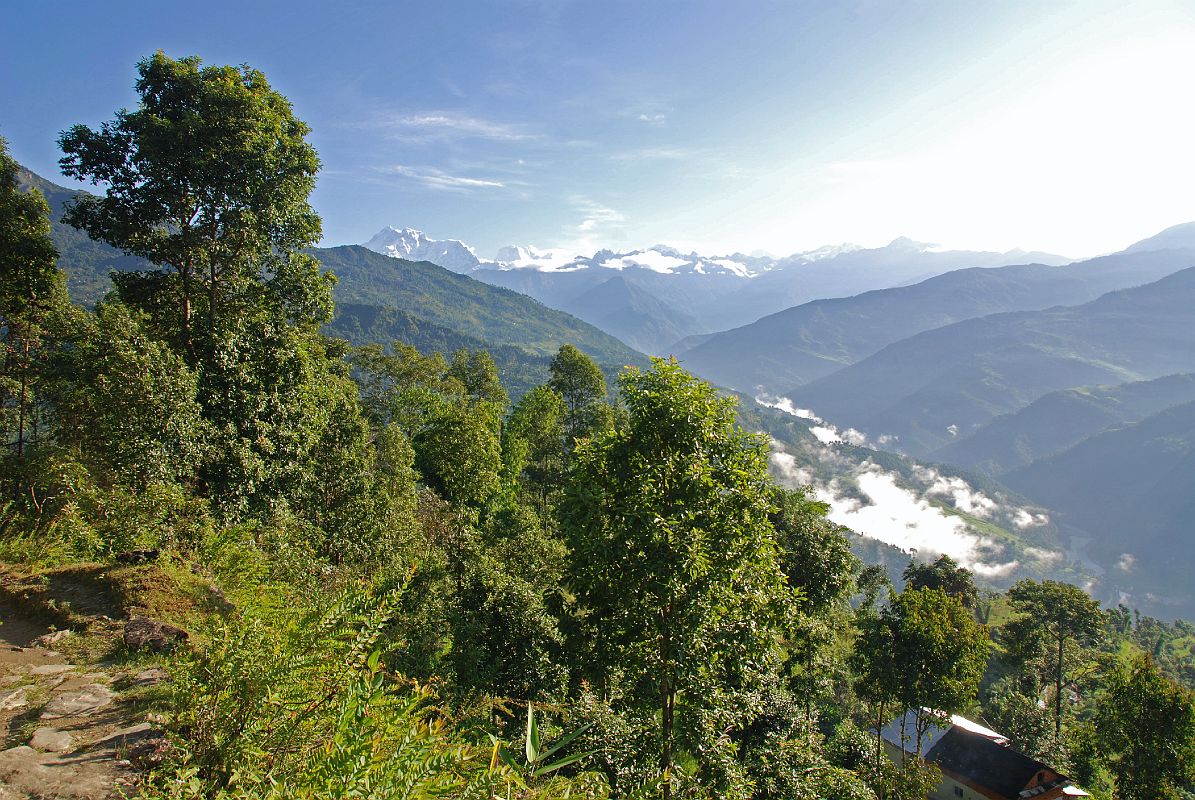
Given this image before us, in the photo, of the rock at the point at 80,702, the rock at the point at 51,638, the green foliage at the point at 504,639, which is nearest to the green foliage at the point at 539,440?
the green foliage at the point at 504,639

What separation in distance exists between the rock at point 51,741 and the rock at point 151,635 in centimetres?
178

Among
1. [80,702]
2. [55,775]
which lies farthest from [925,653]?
[55,775]

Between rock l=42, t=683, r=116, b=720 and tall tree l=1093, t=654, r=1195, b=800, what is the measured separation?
35.9m

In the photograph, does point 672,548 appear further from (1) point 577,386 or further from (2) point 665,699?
(1) point 577,386

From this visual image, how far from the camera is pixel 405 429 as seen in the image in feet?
149

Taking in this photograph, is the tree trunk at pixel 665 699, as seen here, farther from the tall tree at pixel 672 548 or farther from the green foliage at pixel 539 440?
the green foliage at pixel 539 440

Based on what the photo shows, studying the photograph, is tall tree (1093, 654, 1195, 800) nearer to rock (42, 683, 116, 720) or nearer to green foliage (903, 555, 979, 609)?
green foliage (903, 555, 979, 609)

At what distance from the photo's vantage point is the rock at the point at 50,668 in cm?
515

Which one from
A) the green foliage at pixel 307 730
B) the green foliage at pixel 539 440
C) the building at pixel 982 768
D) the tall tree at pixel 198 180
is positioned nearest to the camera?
the green foliage at pixel 307 730

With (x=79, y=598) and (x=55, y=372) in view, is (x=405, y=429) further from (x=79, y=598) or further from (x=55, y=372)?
(x=79, y=598)

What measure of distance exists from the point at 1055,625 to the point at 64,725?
56.3 meters

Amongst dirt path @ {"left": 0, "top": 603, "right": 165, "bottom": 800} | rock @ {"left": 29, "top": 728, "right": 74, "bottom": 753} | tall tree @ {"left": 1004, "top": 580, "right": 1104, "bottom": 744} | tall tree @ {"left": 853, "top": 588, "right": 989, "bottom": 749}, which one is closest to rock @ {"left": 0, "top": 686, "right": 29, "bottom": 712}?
dirt path @ {"left": 0, "top": 603, "right": 165, "bottom": 800}

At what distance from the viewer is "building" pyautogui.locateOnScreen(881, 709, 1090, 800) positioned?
31625 millimetres

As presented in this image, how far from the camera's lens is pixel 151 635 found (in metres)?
5.94
